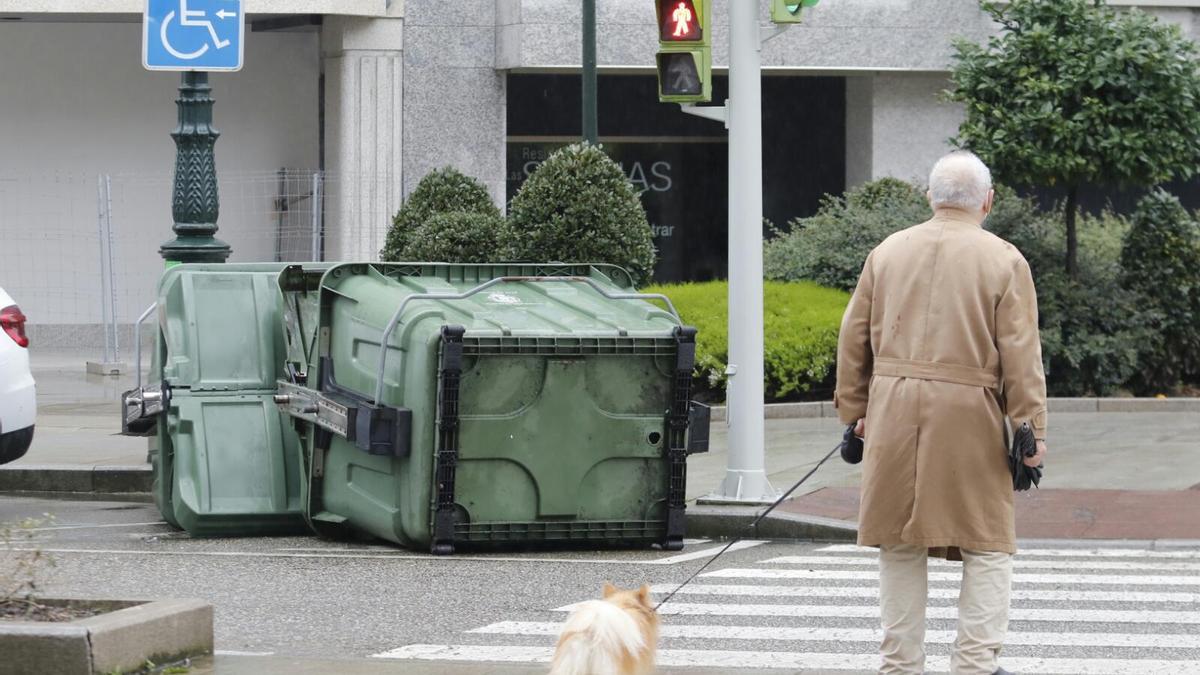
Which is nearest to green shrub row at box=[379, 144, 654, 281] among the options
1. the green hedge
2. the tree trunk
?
the green hedge

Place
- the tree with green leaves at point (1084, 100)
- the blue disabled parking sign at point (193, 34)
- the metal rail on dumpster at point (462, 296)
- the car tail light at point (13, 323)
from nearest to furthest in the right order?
the metal rail on dumpster at point (462, 296), the car tail light at point (13, 323), the blue disabled parking sign at point (193, 34), the tree with green leaves at point (1084, 100)

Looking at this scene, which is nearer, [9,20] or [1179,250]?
[1179,250]

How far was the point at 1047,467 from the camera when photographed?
13.1m

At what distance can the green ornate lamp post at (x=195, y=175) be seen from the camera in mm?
12820

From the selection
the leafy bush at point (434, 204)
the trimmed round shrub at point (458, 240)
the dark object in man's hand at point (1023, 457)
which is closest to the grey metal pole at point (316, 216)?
the leafy bush at point (434, 204)

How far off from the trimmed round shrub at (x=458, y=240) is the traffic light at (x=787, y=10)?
7.56 meters

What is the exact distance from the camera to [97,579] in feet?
29.8

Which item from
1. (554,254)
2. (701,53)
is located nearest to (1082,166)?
(554,254)

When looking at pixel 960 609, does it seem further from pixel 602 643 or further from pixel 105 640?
pixel 105 640

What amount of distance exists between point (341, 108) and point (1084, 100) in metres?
9.84

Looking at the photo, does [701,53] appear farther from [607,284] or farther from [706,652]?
[706,652]

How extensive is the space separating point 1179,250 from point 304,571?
36.9 feet

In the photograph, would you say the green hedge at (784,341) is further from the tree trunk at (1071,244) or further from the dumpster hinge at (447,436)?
the dumpster hinge at (447,436)

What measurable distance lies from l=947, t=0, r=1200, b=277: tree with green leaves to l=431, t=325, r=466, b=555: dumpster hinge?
8845 millimetres
